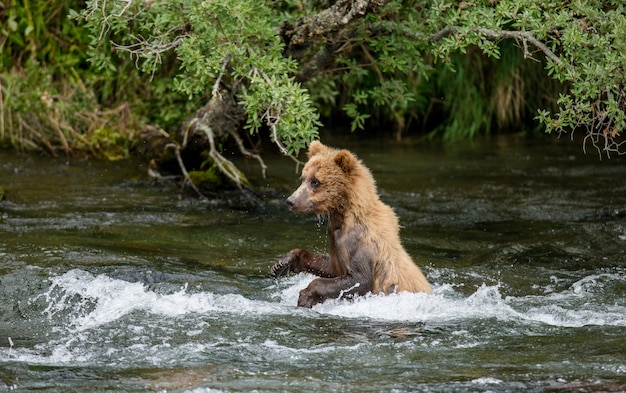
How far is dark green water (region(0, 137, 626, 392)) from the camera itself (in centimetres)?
602

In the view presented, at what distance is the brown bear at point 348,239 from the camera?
7.53m

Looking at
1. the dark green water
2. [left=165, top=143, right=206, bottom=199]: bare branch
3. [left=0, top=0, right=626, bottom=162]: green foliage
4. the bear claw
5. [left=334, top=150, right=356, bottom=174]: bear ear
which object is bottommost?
the dark green water

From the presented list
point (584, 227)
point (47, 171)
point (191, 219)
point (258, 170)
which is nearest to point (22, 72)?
point (47, 171)

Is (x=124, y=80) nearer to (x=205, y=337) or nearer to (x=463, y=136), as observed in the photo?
(x=463, y=136)

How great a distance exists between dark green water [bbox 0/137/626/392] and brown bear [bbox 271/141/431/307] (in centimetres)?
17

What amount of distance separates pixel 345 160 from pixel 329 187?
0.82 ft

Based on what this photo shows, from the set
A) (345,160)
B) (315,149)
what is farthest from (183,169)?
(345,160)

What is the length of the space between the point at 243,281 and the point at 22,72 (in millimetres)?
8287

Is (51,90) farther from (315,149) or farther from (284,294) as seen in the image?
(284,294)

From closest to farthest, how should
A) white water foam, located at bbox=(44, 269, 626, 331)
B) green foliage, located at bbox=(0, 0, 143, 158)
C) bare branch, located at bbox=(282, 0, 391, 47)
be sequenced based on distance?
white water foam, located at bbox=(44, 269, 626, 331) → bare branch, located at bbox=(282, 0, 391, 47) → green foliage, located at bbox=(0, 0, 143, 158)

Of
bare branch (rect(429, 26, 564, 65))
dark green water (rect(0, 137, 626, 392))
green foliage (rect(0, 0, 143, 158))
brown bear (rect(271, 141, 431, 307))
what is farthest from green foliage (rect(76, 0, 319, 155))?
green foliage (rect(0, 0, 143, 158))

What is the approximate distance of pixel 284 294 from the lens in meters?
8.12

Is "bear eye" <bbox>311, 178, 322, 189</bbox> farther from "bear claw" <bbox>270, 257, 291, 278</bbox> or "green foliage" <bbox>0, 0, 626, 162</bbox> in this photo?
"green foliage" <bbox>0, 0, 626, 162</bbox>

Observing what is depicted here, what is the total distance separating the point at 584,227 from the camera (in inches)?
418
